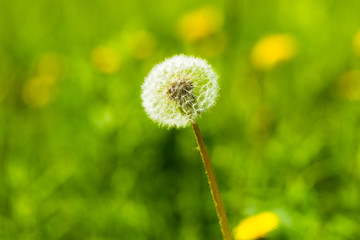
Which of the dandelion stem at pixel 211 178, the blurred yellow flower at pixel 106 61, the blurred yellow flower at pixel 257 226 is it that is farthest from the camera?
the blurred yellow flower at pixel 106 61

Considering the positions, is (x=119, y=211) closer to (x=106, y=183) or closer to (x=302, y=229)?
(x=106, y=183)

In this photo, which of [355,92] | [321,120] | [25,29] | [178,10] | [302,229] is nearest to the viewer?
[302,229]

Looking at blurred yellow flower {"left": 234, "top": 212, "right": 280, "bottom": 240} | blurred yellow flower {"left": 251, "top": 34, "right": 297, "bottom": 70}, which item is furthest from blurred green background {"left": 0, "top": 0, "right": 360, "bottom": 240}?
blurred yellow flower {"left": 234, "top": 212, "right": 280, "bottom": 240}

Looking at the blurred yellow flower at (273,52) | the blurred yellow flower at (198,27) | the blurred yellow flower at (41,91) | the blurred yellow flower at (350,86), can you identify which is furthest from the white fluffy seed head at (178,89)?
the blurred yellow flower at (41,91)

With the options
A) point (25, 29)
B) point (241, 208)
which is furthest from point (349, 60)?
point (25, 29)

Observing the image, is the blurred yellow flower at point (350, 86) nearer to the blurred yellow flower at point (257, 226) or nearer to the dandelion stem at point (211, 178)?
the blurred yellow flower at point (257, 226)

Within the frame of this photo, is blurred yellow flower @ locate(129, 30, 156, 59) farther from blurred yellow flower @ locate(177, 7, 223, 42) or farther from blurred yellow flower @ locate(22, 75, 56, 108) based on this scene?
blurred yellow flower @ locate(22, 75, 56, 108)
